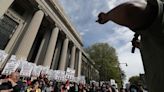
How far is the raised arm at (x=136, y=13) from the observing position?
3.41 feet

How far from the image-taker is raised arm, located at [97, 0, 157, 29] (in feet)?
3.41

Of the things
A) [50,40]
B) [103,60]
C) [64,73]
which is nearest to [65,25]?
[50,40]

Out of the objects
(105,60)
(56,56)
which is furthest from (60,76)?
(105,60)

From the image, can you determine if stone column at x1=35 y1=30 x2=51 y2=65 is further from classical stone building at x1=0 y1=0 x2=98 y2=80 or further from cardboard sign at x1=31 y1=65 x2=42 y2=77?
cardboard sign at x1=31 y1=65 x2=42 y2=77

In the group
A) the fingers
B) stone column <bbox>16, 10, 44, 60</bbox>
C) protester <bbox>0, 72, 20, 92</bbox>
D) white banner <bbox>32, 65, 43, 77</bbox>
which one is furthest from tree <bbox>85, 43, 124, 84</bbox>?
the fingers

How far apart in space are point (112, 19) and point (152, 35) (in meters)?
0.28

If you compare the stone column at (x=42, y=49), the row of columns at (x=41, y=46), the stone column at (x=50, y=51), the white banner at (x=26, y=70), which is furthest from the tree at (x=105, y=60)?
the white banner at (x=26, y=70)

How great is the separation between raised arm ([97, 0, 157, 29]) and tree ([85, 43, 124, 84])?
54415 mm

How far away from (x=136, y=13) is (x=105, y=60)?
180ft

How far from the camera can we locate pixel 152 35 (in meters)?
1.07

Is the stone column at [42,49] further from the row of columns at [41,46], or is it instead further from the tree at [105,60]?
the tree at [105,60]

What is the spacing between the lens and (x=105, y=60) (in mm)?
55188

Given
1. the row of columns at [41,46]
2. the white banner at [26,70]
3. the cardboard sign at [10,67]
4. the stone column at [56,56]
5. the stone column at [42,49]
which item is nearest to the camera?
the cardboard sign at [10,67]

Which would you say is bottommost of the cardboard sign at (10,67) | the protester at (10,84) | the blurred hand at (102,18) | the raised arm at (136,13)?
the raised arm at (136,13)
